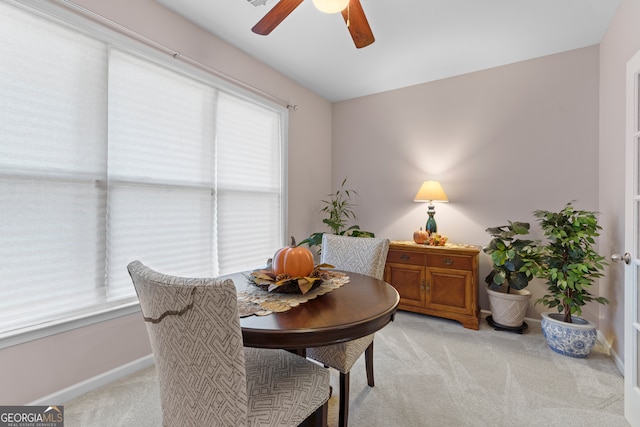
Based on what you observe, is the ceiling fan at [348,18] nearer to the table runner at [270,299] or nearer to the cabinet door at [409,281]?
the table runner at [270,299]

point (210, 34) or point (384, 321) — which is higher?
point (210, 34)

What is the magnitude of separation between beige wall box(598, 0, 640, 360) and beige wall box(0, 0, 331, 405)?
2.88 meters

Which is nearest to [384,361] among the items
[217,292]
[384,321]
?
[384,321]

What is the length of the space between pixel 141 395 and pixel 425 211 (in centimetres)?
318

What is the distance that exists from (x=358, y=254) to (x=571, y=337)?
1.85m

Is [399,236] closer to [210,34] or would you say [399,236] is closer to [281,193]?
[281,193]

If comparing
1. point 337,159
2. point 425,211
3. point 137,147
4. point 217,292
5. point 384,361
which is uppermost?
point 337,159

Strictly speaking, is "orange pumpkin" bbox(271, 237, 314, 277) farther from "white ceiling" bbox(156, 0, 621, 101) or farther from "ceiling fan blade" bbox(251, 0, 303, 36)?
"white ceiling" bbox(156, 0, 621, 101)

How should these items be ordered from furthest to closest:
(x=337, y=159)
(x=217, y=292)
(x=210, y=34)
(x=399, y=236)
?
(x=337, y=159), (x=399, y=236), (x=210, y=34), (x=217, y=292)

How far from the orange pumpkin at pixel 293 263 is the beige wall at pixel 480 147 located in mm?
2564

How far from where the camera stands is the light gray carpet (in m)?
1.60

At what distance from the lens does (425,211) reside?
354 centimetres

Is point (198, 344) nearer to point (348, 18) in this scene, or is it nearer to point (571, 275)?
point (348, 18)

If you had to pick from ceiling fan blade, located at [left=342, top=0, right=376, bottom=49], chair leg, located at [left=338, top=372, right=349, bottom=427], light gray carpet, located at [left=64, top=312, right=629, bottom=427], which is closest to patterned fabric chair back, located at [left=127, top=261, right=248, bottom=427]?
chair leg, located at [left=338, top=372, right=349, bottom=427]
